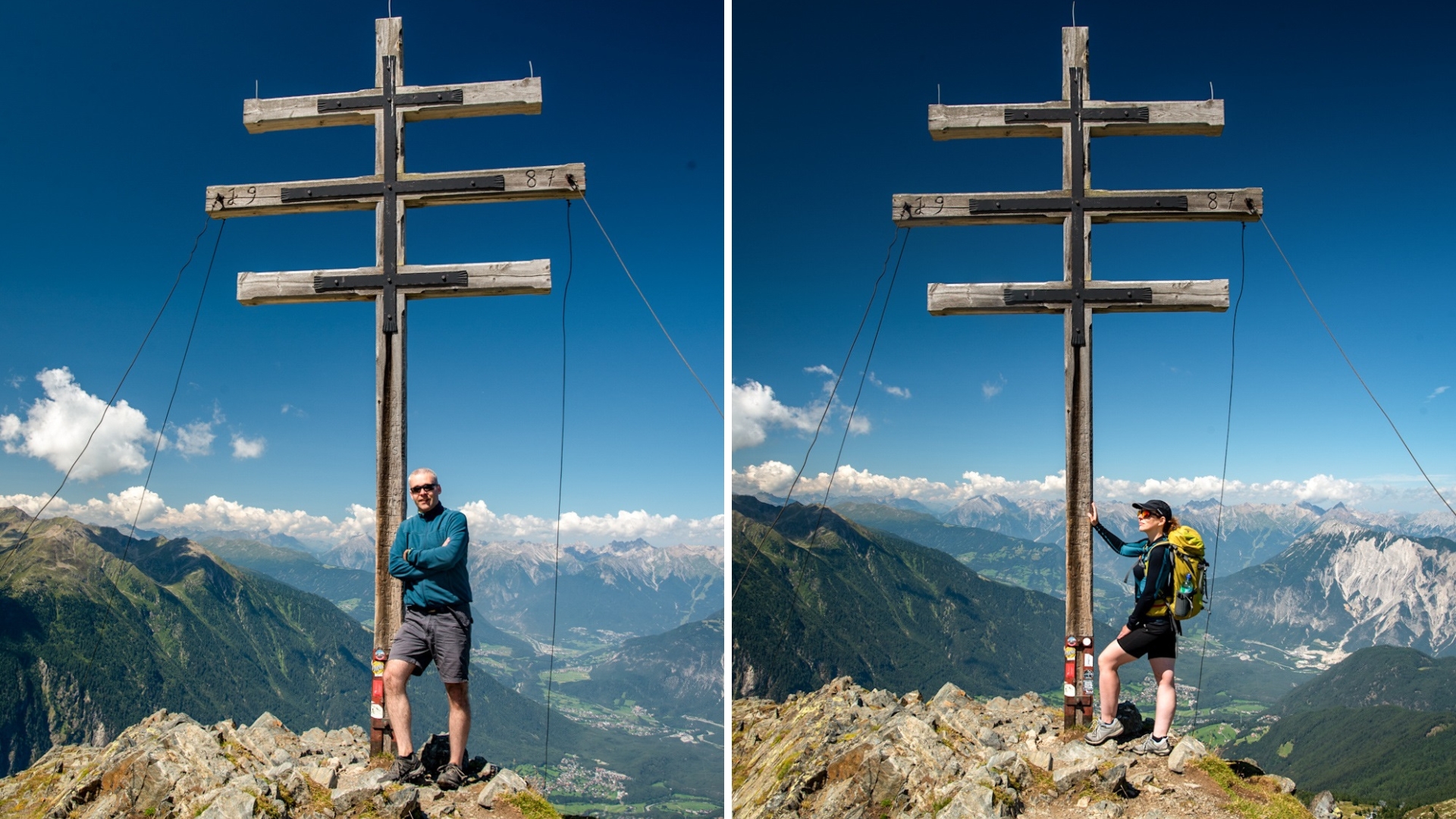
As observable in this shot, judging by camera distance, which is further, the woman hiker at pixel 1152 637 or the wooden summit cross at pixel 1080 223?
the wooden summit cross at pixel 1080 223

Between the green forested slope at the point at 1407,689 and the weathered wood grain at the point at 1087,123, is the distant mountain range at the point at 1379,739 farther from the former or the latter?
the weathered wood grain at the point at 1087,123

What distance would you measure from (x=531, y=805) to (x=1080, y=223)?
305 inches

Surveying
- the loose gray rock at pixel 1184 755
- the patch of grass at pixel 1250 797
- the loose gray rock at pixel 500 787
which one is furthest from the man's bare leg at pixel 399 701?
the patch of grass at pixel 1250 797

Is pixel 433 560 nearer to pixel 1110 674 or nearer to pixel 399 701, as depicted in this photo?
pixel 399 701

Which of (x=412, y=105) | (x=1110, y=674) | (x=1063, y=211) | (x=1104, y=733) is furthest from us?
(x=412, y=105)

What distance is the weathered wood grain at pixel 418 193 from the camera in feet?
27.3

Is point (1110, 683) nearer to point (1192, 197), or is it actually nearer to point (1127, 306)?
point (1127, 306)

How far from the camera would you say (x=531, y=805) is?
679 cm

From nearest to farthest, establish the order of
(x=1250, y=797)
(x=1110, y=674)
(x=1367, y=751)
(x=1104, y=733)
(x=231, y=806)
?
(x=231, y=806) → (x=1250, y=797) → (x=1110, y=674) → (x=1104, y=733) → (x=1367, y=751)

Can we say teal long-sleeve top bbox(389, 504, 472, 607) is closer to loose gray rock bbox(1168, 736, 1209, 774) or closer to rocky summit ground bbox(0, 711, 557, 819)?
rocky summit ground bbox(0, 711, 557, 819)

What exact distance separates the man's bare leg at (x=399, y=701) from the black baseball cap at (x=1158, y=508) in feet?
23.0

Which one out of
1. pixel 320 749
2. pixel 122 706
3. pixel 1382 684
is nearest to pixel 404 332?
pixel 320 749

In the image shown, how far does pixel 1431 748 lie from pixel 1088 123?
16239cm

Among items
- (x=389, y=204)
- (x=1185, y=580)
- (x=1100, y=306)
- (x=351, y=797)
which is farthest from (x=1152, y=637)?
(x=389, y=204)
